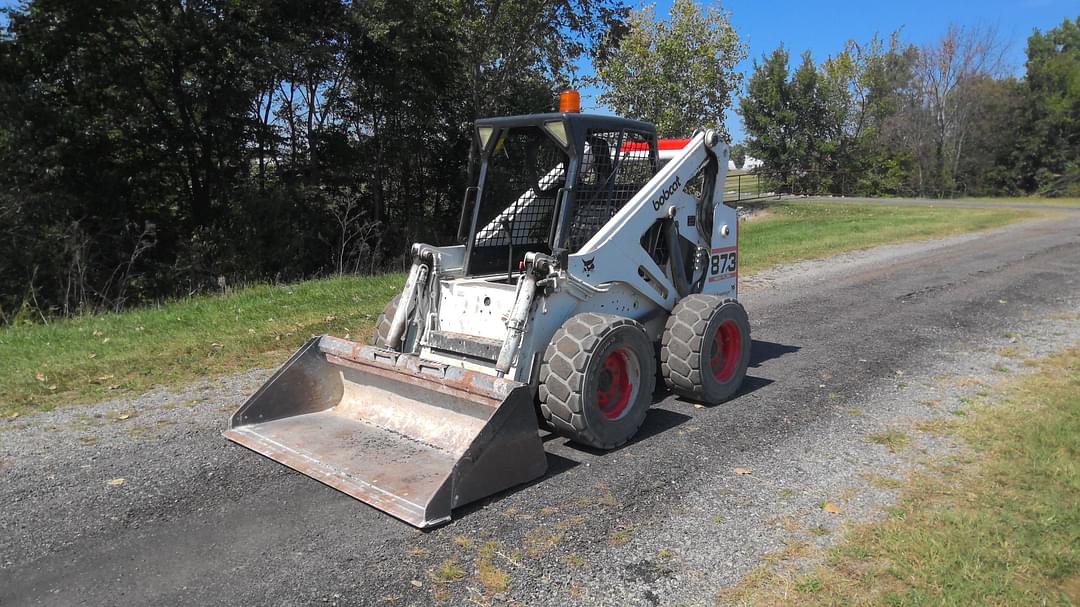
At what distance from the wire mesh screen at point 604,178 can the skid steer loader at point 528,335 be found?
0.05 feet

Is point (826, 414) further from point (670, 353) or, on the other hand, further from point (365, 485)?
point (365, 485)

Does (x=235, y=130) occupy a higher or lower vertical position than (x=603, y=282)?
higher

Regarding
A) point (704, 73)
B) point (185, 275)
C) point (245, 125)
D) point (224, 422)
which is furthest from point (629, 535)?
point (704, 73)

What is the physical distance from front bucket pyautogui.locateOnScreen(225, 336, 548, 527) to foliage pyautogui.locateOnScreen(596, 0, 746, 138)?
2288 centimetres

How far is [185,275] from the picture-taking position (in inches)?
604

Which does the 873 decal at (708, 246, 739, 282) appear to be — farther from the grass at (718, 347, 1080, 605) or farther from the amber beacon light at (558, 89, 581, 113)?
the grass at (718, 347, 1080, 605)

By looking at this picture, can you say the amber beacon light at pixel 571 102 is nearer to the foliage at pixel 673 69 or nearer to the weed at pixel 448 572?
the weed at pixel 448 572

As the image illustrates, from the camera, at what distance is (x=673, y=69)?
2703cm

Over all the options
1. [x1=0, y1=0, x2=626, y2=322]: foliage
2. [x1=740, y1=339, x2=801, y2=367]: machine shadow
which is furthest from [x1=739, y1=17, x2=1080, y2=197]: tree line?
[x1=740, y1=339, x2=801, y2=367]: machine shadow

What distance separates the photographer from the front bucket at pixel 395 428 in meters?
4.11

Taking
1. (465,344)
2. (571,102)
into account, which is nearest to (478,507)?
(465,344)

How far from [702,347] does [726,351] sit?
0.67 m

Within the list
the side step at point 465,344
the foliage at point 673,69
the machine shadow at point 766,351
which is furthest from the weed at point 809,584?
the foliage at point 673,69

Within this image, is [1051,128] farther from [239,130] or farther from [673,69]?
[239,130]
